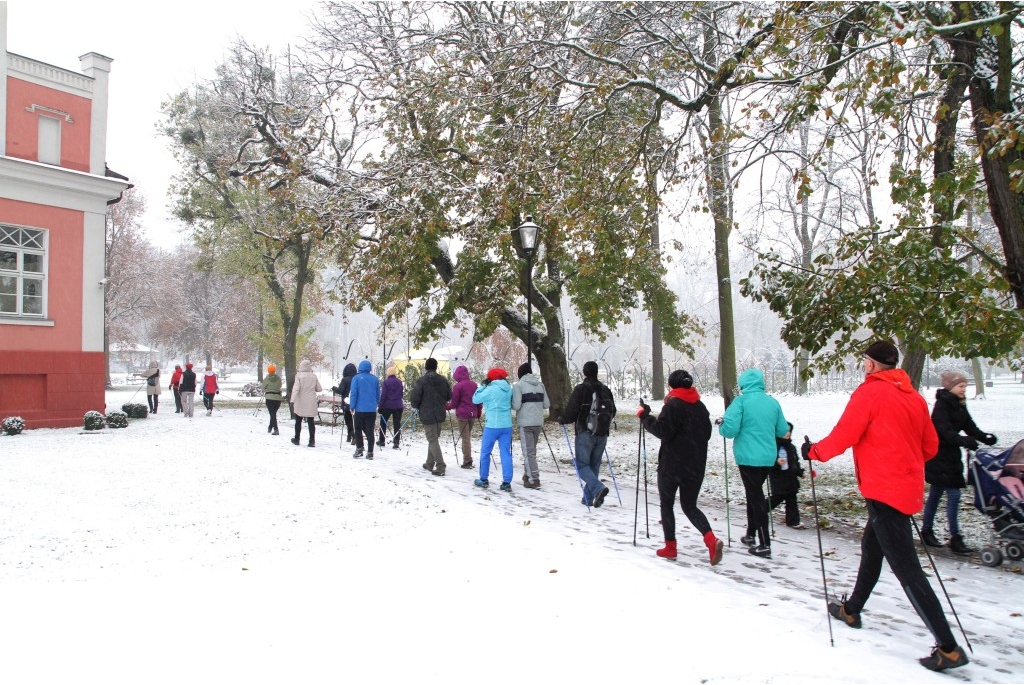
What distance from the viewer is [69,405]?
59.4 ft

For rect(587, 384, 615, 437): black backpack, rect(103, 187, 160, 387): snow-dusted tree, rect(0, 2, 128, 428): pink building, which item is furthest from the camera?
rect(103, 187, 160, 387): snow-dusted tree

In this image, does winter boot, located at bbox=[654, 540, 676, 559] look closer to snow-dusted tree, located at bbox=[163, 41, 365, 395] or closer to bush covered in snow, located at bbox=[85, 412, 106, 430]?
snow-dusted tree, located at bbox=[163, 41, 365, 395]

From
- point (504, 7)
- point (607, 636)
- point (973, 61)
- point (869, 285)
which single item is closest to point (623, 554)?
point (607, 636)

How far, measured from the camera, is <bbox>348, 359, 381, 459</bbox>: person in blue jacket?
13.3 metres

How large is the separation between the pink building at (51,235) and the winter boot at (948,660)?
19534 mm

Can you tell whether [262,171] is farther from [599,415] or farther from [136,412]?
[599,415]

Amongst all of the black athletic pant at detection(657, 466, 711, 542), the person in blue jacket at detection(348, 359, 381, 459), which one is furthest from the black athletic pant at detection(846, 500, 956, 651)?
the person in blue jacket at detection(348, 359, 381, 459)

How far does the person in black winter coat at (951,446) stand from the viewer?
7.18 meters

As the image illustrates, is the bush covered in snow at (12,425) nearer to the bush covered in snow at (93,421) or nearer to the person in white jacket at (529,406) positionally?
the bush covered in snow at (93,421)

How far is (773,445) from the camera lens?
717 cm

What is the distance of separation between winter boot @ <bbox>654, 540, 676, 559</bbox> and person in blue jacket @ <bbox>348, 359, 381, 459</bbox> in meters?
7.64

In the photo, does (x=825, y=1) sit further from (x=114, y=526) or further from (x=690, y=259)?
(x=690, y=259)

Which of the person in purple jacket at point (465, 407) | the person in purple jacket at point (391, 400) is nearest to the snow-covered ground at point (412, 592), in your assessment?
the person in purple jacket at point (465, 407)

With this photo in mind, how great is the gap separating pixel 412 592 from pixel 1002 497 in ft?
19.1
